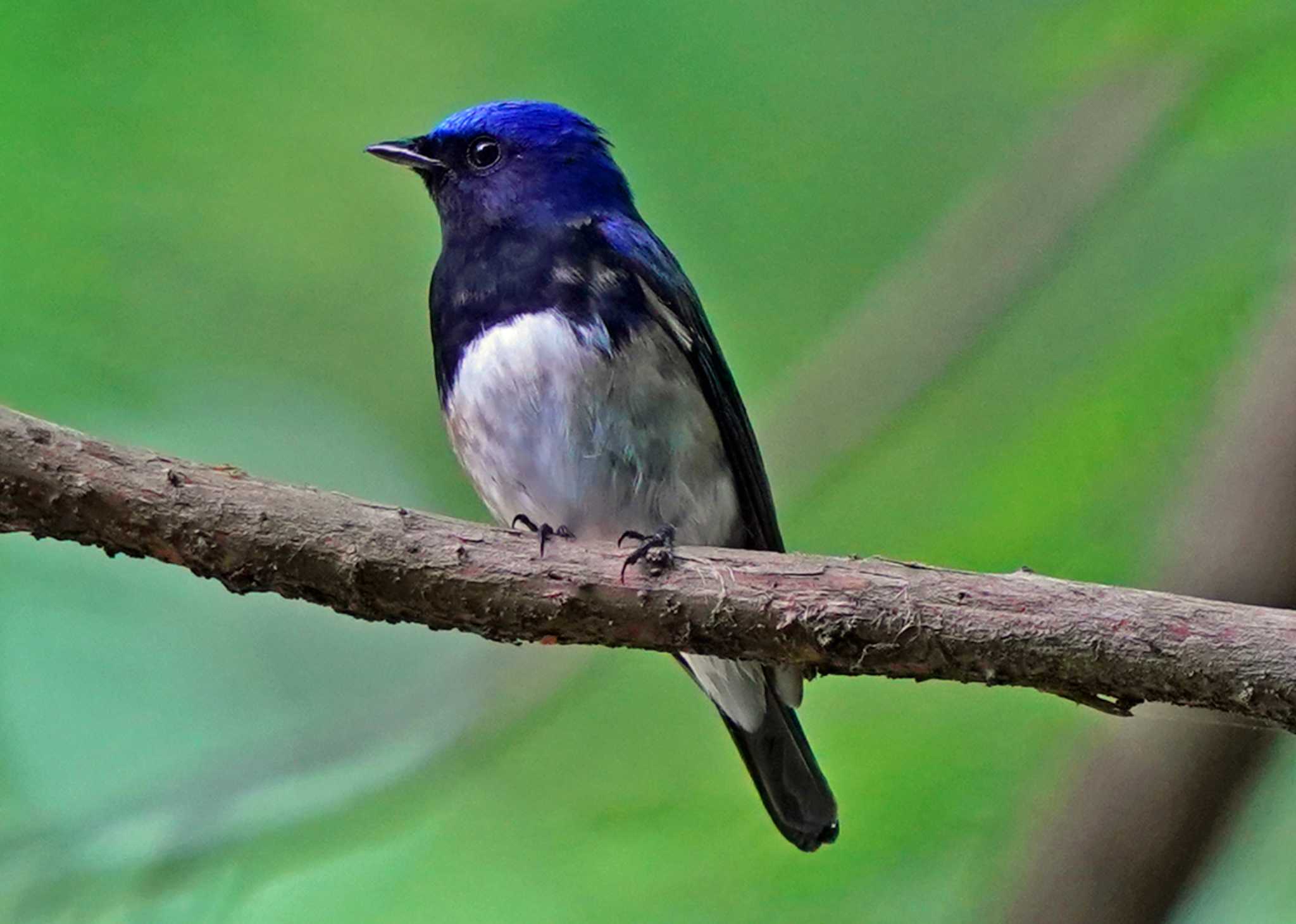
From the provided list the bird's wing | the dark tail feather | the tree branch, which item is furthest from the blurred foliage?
the tree branch

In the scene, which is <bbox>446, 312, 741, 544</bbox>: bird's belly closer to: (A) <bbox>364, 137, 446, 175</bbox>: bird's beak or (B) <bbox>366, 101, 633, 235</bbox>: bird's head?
(B) <bbox>366, 101, 633, 235</bbox>: bird's head

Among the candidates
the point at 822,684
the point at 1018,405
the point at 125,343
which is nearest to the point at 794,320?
the point at 1018,405

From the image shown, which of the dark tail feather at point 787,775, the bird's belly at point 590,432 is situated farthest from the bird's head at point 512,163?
the dark tail feather at point 787,775

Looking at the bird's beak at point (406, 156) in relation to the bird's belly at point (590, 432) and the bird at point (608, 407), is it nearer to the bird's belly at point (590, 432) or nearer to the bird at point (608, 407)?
the bird at point (608, 407)

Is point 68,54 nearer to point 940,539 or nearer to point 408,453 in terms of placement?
point 408,453

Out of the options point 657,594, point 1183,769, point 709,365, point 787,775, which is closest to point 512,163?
point 709,365

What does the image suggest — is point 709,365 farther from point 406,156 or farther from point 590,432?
point 406,156
